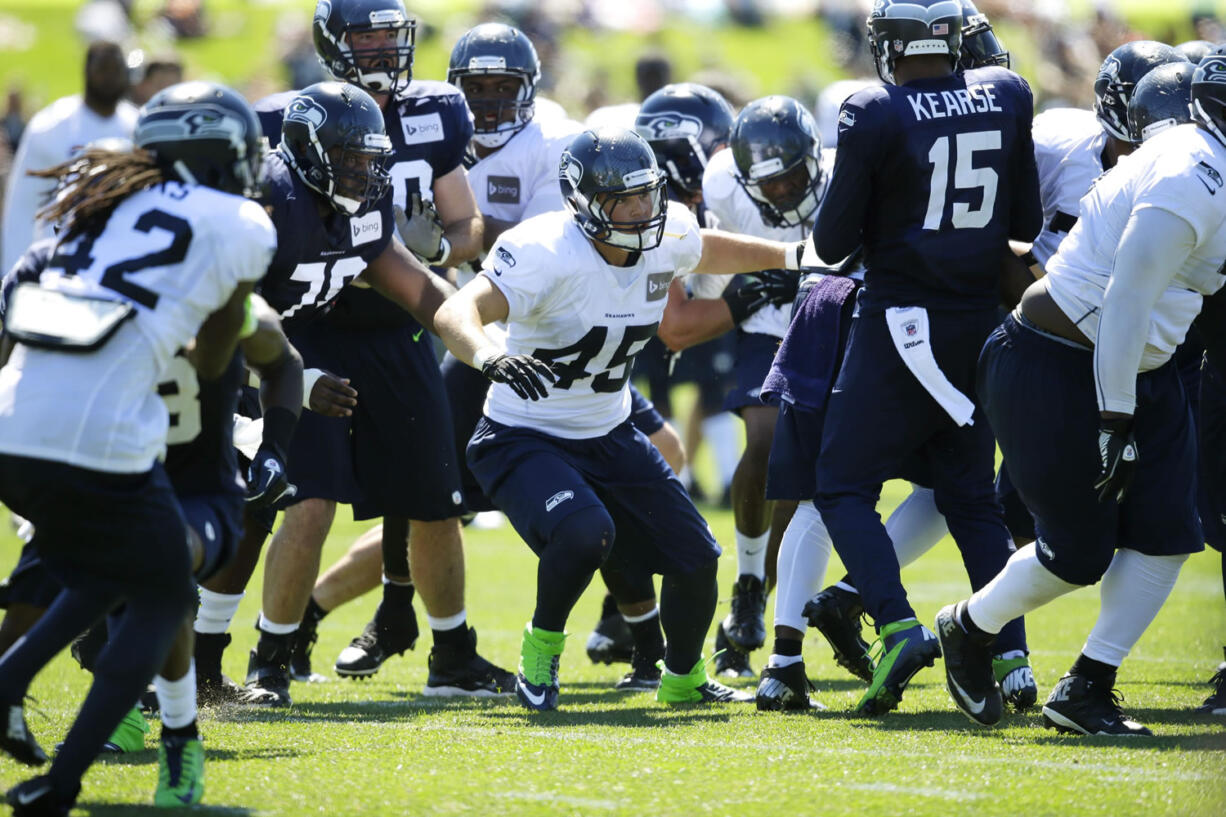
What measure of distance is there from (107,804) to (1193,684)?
3.63 m

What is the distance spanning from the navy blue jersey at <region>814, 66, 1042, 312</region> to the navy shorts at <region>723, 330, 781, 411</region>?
50.9 inches

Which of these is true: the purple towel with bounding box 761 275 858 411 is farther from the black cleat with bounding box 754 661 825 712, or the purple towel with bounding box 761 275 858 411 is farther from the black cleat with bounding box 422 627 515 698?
the black cleat with bounding box 422 627 515 698

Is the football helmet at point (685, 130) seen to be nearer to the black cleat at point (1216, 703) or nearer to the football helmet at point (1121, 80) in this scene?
the football helmet at point (1121, 80)

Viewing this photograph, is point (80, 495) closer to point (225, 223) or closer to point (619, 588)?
point (225, 223)

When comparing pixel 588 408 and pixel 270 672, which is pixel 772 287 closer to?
pixel 588 408

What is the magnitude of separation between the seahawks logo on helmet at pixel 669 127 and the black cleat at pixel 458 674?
2.19m

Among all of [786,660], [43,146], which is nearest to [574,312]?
[786,660]

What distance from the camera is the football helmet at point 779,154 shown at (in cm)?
540

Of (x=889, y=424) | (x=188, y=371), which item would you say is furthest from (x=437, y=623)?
(x=188, y=371)

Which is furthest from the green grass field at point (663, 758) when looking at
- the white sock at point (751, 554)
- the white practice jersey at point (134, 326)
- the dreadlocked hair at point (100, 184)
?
the dreadlocked hair at point (100, 184)

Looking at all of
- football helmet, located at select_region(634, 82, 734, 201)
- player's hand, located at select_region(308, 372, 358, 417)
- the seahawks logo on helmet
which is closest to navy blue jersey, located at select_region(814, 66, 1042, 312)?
player's hand, located at select_region(308, 372, 358, 417)

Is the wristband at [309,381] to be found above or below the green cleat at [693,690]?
above

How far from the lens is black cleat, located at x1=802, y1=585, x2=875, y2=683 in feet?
15.6

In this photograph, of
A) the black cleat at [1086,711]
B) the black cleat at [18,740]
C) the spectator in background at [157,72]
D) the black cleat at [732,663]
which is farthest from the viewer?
the spectator in background at [157,72]
